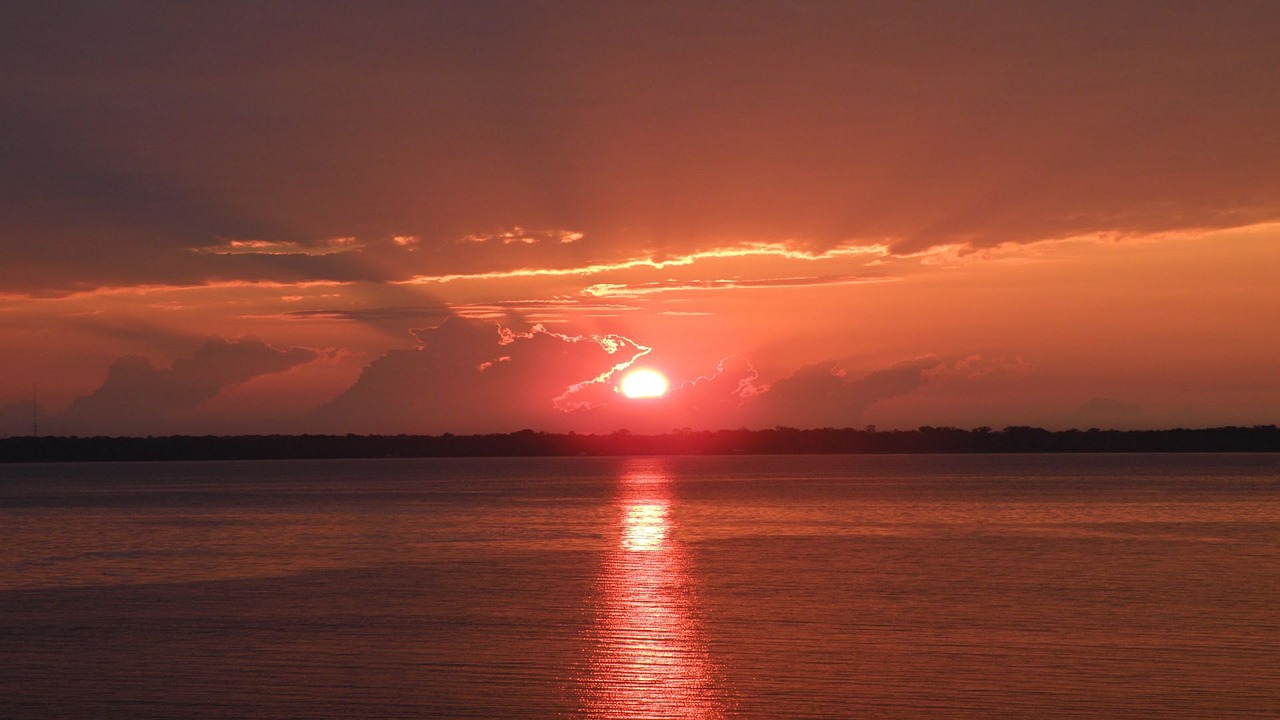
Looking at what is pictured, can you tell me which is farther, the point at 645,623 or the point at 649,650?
the point at 645,623

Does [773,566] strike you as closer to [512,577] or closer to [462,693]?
[512,577]

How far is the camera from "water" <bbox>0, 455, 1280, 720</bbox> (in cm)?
2053

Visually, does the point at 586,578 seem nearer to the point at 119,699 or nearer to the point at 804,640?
the point at 804,640

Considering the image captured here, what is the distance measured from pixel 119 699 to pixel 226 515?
63.6 m

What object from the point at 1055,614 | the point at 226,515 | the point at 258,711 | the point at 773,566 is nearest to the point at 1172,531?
the point at 773,566

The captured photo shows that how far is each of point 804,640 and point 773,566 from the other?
16.8 metres

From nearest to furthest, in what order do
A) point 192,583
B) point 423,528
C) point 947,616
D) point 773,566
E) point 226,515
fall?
point 947,616
point 192,583
point 773,566
point 423,528
point 226,515

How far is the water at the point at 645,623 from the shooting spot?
67.4 ft

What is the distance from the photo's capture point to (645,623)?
29.2 meters

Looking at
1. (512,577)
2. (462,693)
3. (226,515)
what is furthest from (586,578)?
(226,515)

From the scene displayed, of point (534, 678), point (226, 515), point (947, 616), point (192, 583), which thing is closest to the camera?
point (534, 678)

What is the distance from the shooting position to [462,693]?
2108cm

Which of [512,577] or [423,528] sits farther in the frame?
[423,528]

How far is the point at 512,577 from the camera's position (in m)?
39.6
